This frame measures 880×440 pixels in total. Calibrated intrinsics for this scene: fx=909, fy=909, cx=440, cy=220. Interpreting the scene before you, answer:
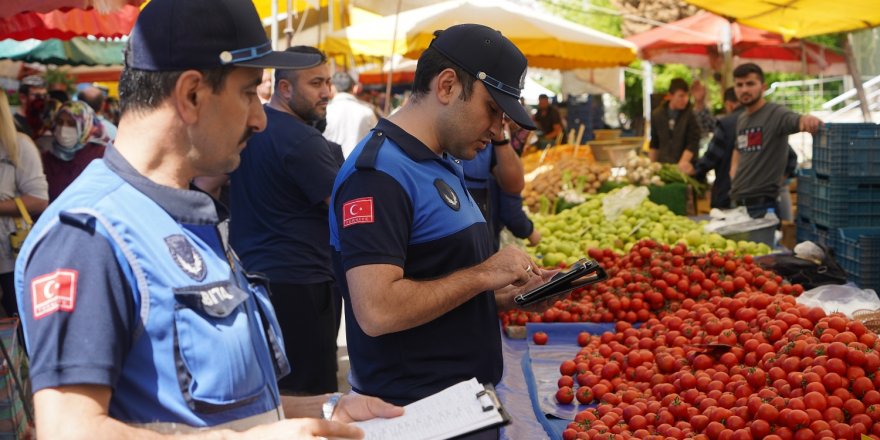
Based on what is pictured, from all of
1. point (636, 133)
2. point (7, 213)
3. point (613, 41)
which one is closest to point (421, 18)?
point (613, 41)

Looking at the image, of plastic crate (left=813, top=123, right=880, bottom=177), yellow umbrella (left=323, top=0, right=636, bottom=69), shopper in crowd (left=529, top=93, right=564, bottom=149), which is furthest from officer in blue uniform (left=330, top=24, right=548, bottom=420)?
shopper in crowd (left=529, top=93, right=564, bottom=149)

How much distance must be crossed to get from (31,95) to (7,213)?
656 centimetres

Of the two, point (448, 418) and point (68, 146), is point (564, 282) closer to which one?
point (448, 418)

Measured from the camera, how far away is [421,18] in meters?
10.1

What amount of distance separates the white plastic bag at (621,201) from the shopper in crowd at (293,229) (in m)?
3.77

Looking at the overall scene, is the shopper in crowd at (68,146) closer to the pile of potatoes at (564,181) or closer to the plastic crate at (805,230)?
the pile of potatoes at (564,181)

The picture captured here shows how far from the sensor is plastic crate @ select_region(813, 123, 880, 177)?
6211mm

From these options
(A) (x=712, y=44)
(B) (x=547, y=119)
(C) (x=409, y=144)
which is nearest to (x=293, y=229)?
(C) (x=409, y=144)

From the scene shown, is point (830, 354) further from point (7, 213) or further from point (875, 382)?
point (7, 213)

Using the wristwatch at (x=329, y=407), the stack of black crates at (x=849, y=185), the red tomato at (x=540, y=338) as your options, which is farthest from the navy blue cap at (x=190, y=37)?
the stack of black crates at (x=849, y=185)

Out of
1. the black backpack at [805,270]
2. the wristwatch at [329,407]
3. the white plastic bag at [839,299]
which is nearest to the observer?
the wristwatch at [329,407]

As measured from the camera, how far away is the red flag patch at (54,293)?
4.40 feet

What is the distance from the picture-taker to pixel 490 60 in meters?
2.57

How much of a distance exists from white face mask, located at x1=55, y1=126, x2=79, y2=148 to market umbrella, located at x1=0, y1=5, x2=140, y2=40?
1.23 metres
